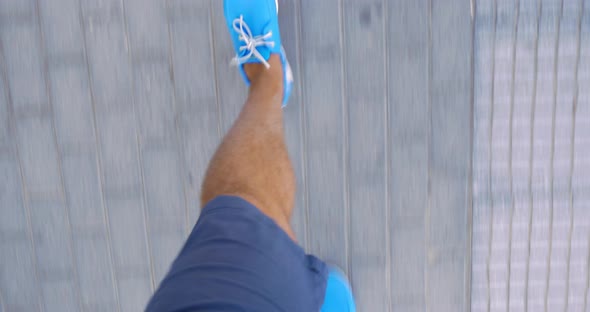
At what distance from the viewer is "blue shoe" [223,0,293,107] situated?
122 cm

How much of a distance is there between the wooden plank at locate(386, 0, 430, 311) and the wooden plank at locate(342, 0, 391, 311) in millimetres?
24

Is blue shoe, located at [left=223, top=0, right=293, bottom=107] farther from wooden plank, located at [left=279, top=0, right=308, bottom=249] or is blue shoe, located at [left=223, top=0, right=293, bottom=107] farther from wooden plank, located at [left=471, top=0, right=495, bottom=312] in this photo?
wooden plank, located at [left=471, top=0, right=495, bottom=312]

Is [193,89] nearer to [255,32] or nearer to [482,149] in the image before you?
[255,32]

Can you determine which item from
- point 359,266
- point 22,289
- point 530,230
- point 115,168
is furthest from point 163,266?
point 530,230

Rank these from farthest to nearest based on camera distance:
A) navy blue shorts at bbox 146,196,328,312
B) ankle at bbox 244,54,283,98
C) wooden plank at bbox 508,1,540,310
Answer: wooden plank at bbox 508,1,540,310 → ankle at bbox 244,54,283,98 → navy blue shorts at bbox 146,196,328,312

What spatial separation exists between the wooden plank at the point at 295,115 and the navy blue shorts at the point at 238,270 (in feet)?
1.38

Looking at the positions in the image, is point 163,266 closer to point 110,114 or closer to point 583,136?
point 110,114

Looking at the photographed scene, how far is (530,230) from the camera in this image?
1.37 m

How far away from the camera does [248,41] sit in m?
1.22

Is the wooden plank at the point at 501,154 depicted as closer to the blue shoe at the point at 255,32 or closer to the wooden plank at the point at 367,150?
the wooden plank at the point at 367,150

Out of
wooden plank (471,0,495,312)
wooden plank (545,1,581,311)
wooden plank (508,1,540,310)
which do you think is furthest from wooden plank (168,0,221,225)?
wooden plank (545,1,581,311)

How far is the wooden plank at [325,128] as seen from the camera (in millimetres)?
1281

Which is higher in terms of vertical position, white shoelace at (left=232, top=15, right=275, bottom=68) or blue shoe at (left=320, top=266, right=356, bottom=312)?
white shoelace at (left=232, top=15, right=275, bottom=68)

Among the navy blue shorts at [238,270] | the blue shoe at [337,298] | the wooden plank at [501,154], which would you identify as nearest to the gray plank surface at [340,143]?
the wooden plank at [501,154]
